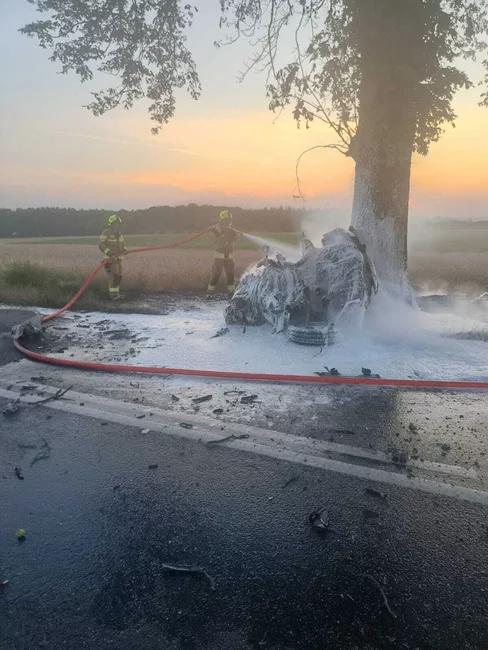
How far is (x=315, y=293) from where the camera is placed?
6.69m

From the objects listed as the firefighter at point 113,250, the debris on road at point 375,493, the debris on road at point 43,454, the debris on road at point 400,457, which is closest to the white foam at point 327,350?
the debris on road at point 400,457

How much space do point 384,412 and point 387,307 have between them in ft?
10.6

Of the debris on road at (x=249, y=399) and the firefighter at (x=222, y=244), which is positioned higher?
the firefighter at (x=222, y=244)

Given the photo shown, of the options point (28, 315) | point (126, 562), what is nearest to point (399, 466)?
point (126, 562)

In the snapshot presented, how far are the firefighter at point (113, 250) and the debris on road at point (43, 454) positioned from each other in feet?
23.3

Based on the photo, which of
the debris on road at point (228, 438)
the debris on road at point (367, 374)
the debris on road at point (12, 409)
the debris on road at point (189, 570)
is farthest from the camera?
the debris on road at point (367, 374)

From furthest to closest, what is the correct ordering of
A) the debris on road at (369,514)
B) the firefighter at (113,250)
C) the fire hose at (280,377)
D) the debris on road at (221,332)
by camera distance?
the firefighter at (113,250) < the debris on road at (221,332) < the fire hose at (280,377) < the debris on road at (369,514)

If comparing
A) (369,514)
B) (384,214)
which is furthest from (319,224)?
(369,514)

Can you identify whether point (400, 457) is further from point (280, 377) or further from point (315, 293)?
point (315, 293)

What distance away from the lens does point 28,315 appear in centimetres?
851

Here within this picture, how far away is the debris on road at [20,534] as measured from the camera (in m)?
2.47

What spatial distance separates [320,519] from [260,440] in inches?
40.5

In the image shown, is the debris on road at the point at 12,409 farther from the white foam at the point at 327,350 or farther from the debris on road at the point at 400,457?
the debris on road at the point at 400,457

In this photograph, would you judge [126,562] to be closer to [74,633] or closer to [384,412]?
[74,633]
